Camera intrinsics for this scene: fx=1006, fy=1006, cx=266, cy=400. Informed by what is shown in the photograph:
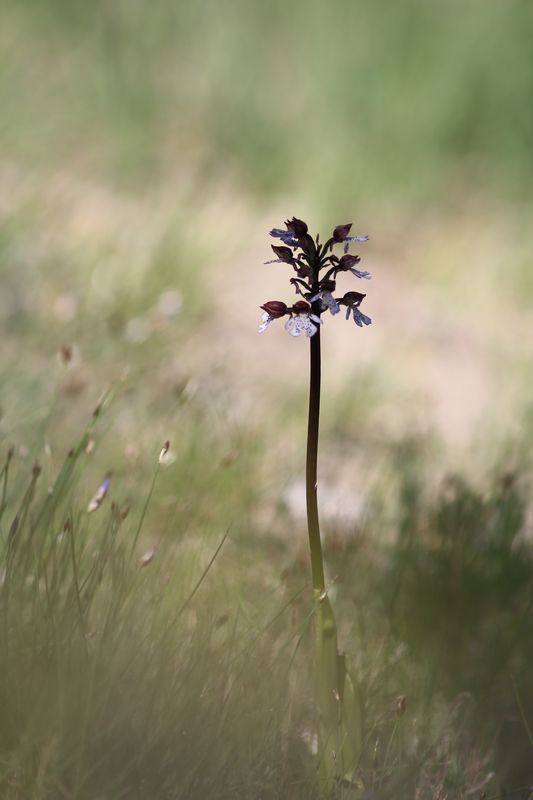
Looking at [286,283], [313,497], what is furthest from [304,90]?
[313,497]

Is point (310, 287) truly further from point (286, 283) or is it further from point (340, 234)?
point (286, 283)

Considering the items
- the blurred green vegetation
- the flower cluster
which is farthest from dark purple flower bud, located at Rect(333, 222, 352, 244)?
the blurred green vegetation

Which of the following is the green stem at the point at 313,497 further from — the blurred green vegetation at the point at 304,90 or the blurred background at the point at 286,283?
the blurred green vegetation at the point at 304,90

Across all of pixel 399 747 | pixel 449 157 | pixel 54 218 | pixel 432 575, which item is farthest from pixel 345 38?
pixel 399 747

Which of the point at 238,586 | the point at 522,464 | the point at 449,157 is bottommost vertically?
the point at 238,586

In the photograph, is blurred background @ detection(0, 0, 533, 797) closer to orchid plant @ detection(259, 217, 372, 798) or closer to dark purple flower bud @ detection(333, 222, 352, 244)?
orchid plant @ detection(259, 217, 372, 798)

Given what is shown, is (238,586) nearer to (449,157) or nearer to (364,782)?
(364,782)
